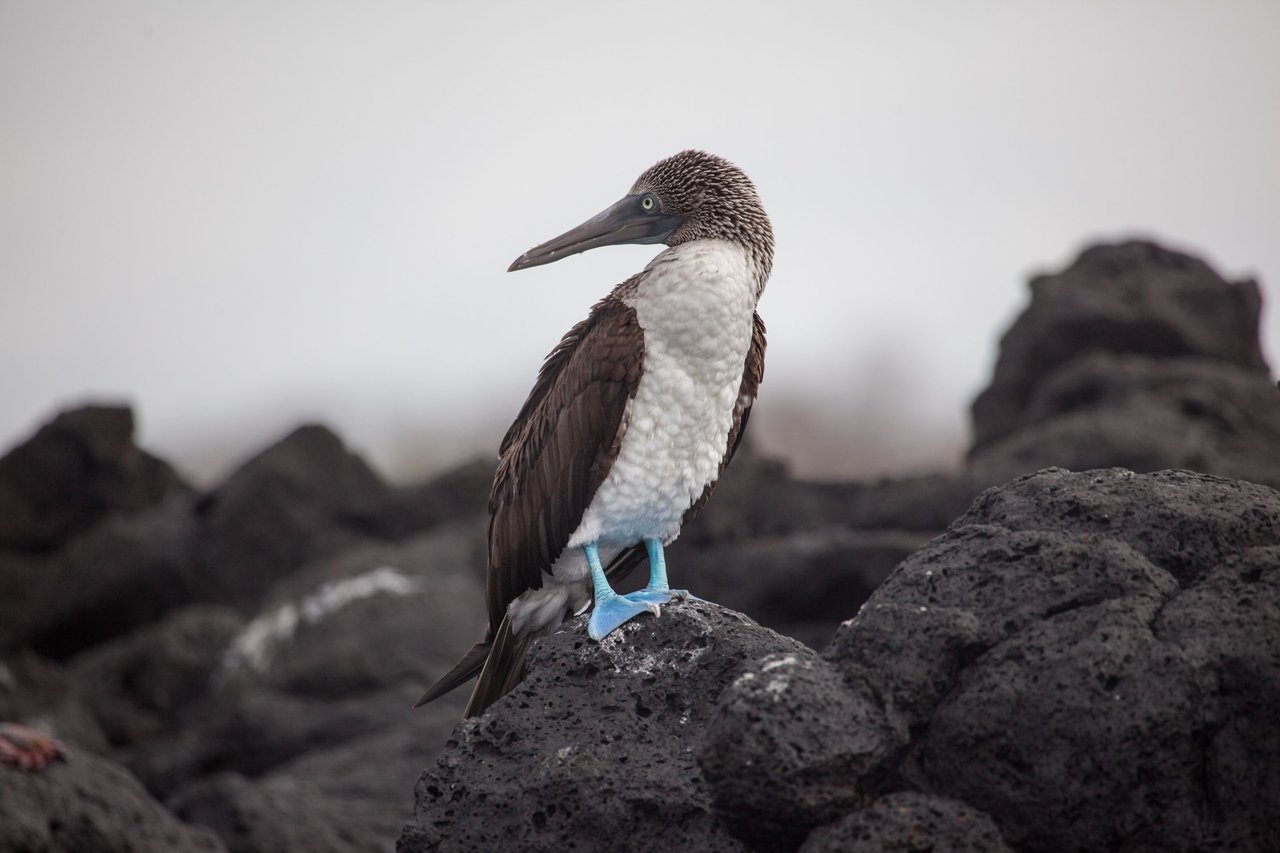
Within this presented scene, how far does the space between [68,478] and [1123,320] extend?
1112 centimetres

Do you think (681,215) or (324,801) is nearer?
(681,215)

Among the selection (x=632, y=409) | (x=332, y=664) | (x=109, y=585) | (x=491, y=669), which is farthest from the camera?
(x=109, y=585)

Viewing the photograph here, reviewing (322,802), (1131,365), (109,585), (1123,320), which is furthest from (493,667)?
(109,585)

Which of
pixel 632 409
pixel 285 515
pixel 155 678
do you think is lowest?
pixel 155 678

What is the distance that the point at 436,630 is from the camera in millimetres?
10625

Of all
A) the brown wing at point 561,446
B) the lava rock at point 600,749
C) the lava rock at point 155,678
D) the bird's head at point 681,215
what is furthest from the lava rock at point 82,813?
the lava rock at point 155,678

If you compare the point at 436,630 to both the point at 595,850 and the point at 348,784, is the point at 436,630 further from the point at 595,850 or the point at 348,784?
the point at 595,850

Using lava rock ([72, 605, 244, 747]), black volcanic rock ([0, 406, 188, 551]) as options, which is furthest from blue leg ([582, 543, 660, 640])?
black volcanic rock ([0, 406, 188, 551])

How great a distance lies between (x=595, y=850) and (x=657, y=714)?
483 mm

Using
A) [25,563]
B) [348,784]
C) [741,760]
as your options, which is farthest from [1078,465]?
[25,563]

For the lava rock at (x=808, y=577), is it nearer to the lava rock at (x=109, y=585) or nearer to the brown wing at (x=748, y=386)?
the brown wing at (x=748, y=386)

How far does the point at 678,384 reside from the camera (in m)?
5.24

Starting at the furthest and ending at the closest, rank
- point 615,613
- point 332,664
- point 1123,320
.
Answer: point 1123,320, point 332,664, point 615,613

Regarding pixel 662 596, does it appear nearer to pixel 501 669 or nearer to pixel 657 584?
pixel 657 584
